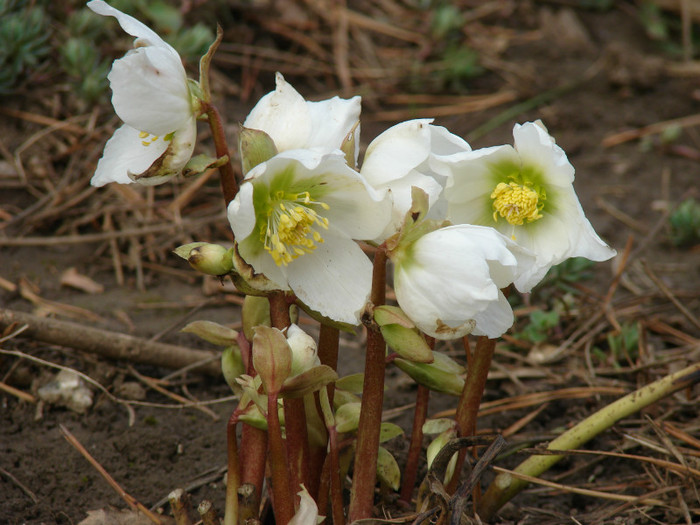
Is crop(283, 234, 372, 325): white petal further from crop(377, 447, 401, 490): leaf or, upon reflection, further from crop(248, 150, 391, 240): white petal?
crop(377, 447, 401, 490): leaf

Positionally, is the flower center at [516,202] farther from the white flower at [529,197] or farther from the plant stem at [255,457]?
the plant stem at [255,457]

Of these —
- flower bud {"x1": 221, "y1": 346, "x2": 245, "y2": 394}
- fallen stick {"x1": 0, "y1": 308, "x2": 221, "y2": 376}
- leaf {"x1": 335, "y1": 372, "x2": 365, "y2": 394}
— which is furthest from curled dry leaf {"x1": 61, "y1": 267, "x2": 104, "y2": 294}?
leaf {"x1": 335, "y1": 372, "x2": 365, "y2": 394}

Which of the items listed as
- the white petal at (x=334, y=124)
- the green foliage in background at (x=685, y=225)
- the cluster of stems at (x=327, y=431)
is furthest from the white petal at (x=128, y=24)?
the green foliage in background at (x=685, y=225)

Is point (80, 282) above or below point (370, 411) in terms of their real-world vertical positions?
below

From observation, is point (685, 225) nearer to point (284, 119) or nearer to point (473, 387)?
point (473, 387)

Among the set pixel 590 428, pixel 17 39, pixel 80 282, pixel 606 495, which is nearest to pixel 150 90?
pixel 590 428

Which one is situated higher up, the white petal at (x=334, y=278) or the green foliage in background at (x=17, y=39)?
the white petal at (x=334, y=278)
